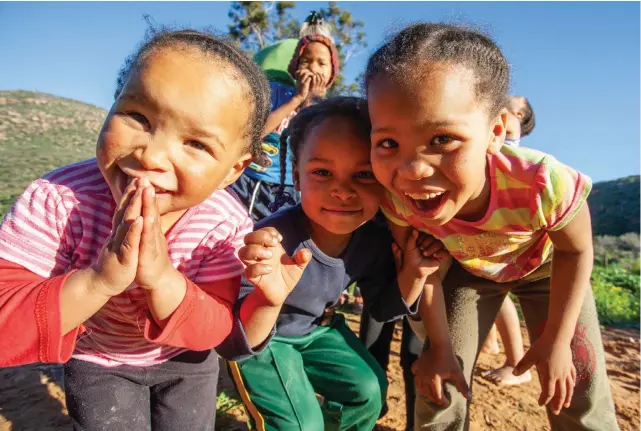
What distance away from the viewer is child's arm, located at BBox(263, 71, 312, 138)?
10.4 ft

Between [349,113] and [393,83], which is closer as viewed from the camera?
[393,83]

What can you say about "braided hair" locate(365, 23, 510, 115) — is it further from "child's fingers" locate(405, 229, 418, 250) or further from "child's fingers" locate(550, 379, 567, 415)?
"child's fingers" locate(550, 379, 567, 415)

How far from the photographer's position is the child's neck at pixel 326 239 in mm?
2104

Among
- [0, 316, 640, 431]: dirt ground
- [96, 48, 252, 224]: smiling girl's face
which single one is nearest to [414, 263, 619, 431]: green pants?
[0, 316, 640, 431]: dirt ground

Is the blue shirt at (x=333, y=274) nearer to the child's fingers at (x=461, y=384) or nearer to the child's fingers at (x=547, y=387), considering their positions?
the child's fingers at (x=461, y=384)

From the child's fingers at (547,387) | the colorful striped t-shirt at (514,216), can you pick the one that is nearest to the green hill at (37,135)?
the colorful striped t-shirt at (514,216)

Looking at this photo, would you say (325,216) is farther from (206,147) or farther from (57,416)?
(57,416)

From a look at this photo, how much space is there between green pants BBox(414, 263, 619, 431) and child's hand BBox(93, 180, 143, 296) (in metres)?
1.58

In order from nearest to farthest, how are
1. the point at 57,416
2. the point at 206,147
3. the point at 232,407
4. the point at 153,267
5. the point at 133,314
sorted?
the point at 153,267
the point at 206,147
the point at 133,314
the point at 57,416
the point at 232,407

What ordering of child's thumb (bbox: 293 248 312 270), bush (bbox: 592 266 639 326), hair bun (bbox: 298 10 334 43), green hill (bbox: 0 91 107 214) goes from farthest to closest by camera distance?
green hill (bbox: 0 91 107 214) → bush (bbox: 592 266 639 326) → hair bun (bbox: 298 10 334 43) → child's thumb (bbox: 293 248 312 270)

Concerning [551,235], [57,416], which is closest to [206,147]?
[551,235]

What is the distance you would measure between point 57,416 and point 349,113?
2342 millimetres

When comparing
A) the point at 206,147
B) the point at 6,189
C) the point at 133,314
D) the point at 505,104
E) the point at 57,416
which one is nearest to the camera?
the point at 206,147

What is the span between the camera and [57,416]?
8.52 ft
